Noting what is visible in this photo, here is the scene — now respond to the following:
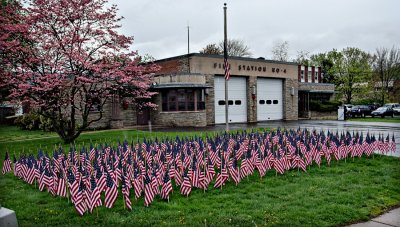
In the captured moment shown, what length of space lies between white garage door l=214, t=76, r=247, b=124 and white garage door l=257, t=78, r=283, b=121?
2061 millimetres

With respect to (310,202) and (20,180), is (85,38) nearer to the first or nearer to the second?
(20,180)

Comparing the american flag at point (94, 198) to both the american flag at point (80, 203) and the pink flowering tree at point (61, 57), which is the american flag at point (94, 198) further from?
the pink flowering tree at point (61, 57)

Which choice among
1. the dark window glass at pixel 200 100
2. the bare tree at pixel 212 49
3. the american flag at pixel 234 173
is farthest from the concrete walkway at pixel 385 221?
the bare tree at pixel 212 49

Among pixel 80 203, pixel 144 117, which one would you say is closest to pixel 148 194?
pixel 80 203

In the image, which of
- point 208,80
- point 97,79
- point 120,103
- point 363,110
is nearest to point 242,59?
point 208,80

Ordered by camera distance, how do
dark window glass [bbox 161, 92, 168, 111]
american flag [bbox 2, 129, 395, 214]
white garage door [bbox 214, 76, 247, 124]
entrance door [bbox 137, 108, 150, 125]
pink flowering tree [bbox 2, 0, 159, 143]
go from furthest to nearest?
white garage door [bbox 214, 76, 247, 124] → entrance door [bbox 137, 108, 150, 125] → dark window glass [bbox 161, 92, 168, 111] → pink flowering tree [bbox 2, 0, 159, 143] → american flag [bbox 2, 129, 395, 214]

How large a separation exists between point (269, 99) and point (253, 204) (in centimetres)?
2855

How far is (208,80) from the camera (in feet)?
94.5

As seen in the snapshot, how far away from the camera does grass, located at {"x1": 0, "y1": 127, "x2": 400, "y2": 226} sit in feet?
20.3

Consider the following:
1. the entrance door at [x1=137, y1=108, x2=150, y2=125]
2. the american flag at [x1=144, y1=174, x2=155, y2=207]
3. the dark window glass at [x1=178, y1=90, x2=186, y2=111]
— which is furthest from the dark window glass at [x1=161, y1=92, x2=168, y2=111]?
the american flag at [x1=144, y1=174, x2=155, y2=207]

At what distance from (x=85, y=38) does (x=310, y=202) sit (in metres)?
13.3

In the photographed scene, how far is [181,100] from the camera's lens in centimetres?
2688

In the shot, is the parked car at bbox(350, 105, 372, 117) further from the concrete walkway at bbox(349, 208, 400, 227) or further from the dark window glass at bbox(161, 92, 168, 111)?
the concrete walkway at bbox(349, 208, 400, 227)

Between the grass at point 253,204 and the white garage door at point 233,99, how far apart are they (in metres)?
20.5
